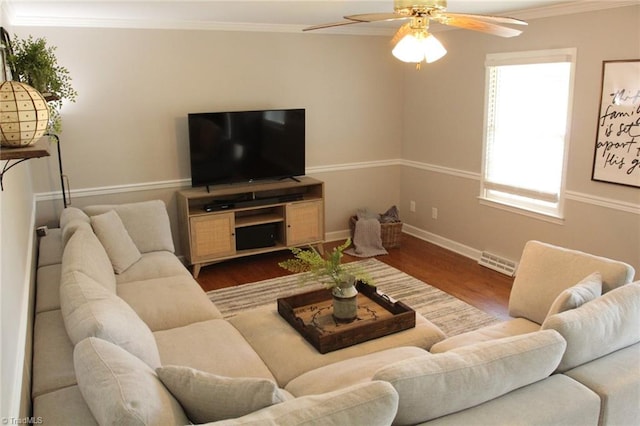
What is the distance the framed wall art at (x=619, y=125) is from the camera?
3.70 meters

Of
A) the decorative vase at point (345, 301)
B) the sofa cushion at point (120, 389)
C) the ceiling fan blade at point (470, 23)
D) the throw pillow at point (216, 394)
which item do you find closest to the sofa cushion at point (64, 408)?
the sofa cushion at point (120, 389)

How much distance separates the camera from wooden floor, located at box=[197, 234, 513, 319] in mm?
4379

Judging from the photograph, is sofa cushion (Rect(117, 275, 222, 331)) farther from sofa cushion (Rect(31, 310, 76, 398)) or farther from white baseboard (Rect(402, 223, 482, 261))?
white baseboard (Rect(402, 223, 482, 261))

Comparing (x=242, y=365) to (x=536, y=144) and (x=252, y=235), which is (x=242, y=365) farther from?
(x=536, y=144)

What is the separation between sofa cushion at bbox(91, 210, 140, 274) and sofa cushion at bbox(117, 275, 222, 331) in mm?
259

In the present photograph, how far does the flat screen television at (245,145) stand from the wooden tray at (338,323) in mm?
2258

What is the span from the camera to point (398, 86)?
19.8 feet

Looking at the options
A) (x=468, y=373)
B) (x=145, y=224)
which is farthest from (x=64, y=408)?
(x=145, y=224)

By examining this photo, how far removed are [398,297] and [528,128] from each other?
1932 mm

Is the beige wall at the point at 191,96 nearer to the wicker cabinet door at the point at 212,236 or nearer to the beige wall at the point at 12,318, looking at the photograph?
the wicker cabinet door at the point at 212,236

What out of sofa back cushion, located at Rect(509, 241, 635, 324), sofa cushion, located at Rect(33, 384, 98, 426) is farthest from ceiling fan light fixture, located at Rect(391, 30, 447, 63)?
sofa cushion, located at Rect(33, 384, 98, 426)

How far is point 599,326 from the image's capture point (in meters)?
1.98

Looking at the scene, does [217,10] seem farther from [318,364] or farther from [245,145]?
[318,364]

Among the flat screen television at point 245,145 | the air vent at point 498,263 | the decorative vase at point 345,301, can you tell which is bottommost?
the air vent at point 498,263
